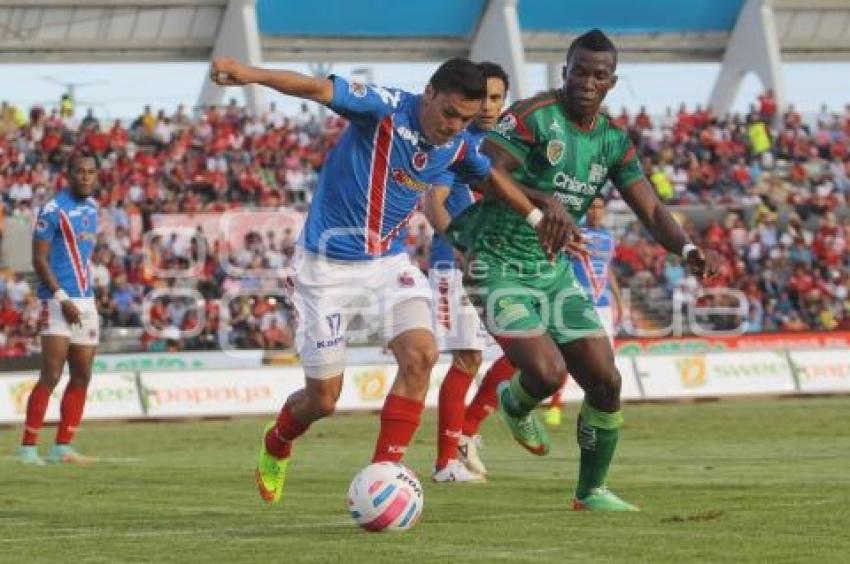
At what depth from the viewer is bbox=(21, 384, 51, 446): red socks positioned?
1811cm

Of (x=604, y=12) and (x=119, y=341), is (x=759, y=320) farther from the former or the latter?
(x=604, y=12)

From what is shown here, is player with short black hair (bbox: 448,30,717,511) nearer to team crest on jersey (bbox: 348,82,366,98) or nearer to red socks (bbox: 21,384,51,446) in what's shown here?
team crest on jersey (bbox: 348,82,366,98)

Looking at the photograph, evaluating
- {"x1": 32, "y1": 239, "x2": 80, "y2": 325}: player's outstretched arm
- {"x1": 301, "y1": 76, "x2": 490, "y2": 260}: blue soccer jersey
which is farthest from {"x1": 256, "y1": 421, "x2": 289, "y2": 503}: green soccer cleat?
{"x1": 32, "y1": 239, "x2": 80, "y2": 325}: player's outstretched arm

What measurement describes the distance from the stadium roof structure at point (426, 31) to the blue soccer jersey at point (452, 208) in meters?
32.6

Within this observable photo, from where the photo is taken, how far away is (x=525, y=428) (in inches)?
488

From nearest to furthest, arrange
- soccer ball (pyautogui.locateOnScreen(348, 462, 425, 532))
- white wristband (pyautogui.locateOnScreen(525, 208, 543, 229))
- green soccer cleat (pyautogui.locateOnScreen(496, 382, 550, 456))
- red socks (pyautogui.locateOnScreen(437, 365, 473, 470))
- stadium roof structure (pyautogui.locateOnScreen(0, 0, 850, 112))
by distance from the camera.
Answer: soccer ball (pyautogui.locateOnScreen(348, 462, 425, 532)) < white wristband (pyautogui.locateOnScreen(525, 208, 543, 229)) < green soccer cleat (pyautogui.locateOnScreen(496, 382, 550, 456)) < red socks (pyautogui.locateOnScreen(437, 365, 473, 470)) < stadium roof structure (pyautogui.locateOnScreen(0, 0, 850, 112))

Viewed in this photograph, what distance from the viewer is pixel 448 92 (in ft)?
32.8

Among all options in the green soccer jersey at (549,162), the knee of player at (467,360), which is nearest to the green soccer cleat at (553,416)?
the knee of player at (467,360)

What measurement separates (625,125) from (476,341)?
115 feet

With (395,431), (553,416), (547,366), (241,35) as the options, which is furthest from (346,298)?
(241,35)

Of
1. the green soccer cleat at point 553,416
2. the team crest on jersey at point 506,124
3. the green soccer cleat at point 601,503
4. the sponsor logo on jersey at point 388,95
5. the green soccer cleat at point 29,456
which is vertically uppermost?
the sponsor logo on jersey at point 388,95

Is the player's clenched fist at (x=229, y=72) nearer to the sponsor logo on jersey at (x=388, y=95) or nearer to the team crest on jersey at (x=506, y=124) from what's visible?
the sponsor logo on jersey at (x=388, y=95)

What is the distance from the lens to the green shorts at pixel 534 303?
35.9 ft

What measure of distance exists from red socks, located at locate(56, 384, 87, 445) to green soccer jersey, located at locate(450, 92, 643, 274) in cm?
771
